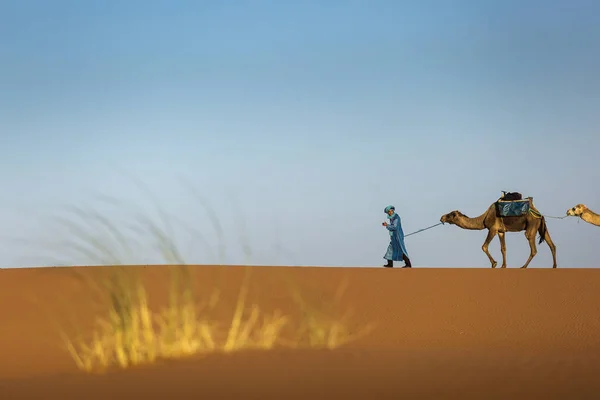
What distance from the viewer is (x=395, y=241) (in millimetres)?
18188

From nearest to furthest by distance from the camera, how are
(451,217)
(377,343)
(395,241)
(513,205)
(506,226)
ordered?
(377,343), (395,241), (513,205), (506,226), (451,217)

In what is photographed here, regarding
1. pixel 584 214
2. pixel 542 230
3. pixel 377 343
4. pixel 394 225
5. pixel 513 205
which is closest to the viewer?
pixel 377 343

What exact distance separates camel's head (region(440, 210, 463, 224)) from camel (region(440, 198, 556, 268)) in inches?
3.3

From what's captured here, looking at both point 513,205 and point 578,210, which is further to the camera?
point 578,210

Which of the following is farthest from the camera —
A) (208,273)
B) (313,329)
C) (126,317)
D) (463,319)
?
(208,273)

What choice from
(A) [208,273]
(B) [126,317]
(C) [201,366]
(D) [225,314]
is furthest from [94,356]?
(A) [208,273]

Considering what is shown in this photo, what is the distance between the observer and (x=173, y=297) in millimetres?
7863

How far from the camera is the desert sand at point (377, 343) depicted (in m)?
6.17

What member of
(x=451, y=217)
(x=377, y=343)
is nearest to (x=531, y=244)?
(x=451, y=217)

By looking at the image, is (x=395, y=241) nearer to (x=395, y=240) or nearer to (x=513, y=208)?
(x=395, y=240)

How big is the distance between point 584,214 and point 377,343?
8.64 metres

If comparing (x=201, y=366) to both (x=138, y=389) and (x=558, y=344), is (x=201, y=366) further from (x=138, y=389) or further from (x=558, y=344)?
(x=558, y=344)

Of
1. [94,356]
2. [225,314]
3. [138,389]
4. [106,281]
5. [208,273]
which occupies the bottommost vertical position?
[138,389]

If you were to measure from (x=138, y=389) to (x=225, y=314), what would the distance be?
9.72m
